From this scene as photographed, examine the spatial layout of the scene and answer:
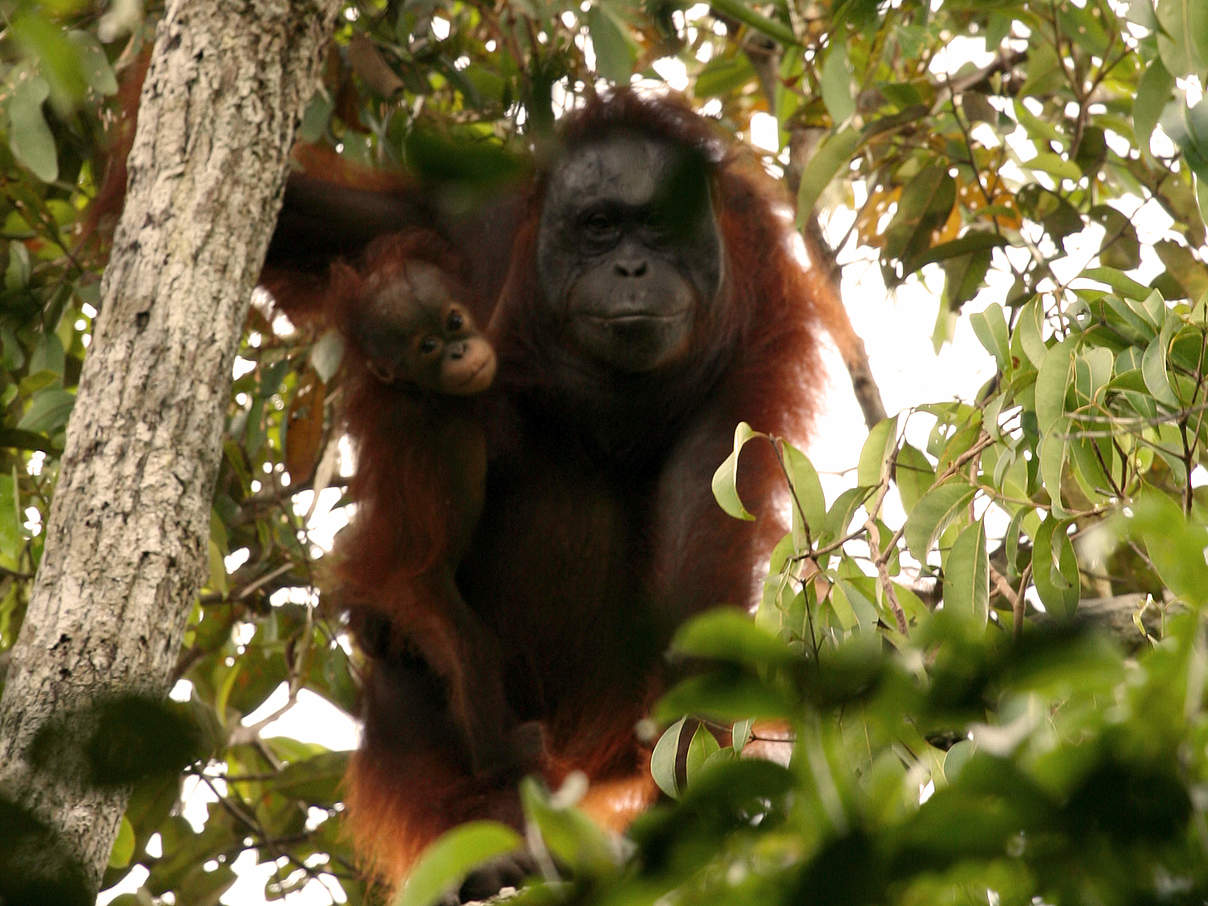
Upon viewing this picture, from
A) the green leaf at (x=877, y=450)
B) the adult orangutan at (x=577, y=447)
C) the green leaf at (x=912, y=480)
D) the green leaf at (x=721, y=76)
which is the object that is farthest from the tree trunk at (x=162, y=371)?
the green leaf at (x=721, y=76)

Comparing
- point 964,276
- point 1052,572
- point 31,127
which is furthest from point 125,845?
point 964,276

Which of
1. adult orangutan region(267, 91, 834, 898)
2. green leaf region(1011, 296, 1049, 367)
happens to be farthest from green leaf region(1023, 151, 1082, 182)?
green leaf region(1011, 296, 1049, 367)

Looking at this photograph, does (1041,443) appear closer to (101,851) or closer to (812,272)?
(101,851)

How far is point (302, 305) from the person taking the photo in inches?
124

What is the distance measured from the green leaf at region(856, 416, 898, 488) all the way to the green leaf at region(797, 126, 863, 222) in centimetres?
100

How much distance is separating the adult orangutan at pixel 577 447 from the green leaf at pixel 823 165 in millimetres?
203

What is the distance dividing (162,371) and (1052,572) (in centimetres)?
138

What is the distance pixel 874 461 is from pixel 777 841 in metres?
1.36

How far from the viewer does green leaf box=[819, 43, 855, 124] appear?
275 cm

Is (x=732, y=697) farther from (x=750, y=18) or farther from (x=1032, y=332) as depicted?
(x=750, y=18)

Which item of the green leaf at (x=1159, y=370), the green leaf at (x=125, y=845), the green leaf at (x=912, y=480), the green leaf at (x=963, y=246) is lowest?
the green leaf at (x=125, y=845)

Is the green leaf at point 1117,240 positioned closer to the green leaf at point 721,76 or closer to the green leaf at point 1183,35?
the green leaf at point 721,76

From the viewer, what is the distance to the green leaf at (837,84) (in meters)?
2.75

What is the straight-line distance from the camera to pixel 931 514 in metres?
1.97
